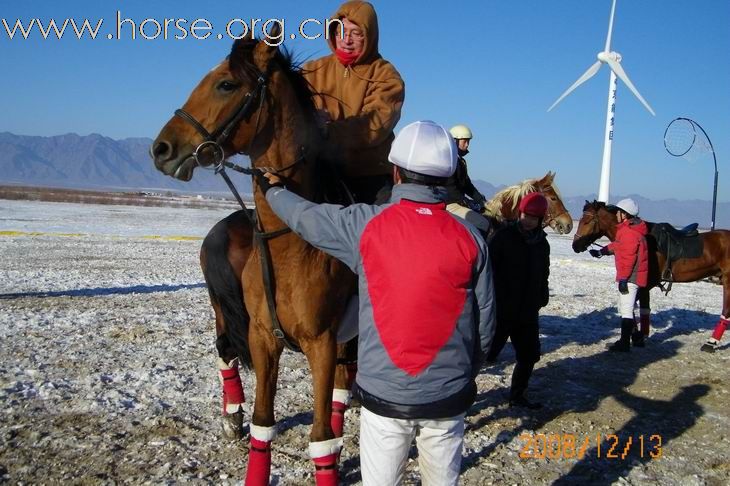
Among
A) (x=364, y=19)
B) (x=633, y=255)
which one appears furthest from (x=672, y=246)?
(x=364, y=19)

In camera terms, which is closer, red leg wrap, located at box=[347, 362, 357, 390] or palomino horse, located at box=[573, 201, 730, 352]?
red leg wrap, located at box=[347, 362, 357, 390]

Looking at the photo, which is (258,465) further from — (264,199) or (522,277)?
(522,277)

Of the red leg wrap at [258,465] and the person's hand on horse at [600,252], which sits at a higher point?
the person's hand on horse at [600,252]

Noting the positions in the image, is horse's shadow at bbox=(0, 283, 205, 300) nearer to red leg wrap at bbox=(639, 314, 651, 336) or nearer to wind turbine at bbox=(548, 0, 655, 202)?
red leg wrap at bbox=(639, 314, 651, 336)

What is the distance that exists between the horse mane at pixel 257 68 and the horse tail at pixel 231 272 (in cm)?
122

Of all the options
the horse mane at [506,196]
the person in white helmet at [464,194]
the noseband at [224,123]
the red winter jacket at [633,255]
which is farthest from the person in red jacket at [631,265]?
the noseband at [224,123]

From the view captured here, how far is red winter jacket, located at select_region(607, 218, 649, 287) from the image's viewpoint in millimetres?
9281

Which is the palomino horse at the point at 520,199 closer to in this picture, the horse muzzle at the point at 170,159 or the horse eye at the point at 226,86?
the horse eye at the point at 226,86

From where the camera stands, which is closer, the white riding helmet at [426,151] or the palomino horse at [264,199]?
the white riding helmet at [426,151]

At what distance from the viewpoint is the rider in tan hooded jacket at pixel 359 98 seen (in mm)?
3889

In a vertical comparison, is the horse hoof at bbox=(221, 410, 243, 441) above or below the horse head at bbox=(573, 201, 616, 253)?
below

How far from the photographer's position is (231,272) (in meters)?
4.37

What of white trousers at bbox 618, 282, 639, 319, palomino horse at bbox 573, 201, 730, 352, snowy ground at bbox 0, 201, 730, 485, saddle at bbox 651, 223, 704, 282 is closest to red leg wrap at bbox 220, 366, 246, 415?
snowy ground at bbox 0, 201, 730, 485

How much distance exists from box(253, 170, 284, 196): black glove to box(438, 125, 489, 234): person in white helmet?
62.9 inches
